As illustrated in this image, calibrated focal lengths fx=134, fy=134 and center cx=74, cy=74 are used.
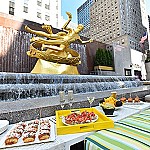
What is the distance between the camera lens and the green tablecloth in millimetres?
727

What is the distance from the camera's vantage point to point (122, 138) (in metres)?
0.81

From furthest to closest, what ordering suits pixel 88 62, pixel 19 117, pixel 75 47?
pixel 88 62
pixel 75 47
pixel 19 117

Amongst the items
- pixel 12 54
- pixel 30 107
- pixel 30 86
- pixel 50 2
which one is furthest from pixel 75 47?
pixel 50 2

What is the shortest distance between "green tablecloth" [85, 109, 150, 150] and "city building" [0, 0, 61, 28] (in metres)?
16.2

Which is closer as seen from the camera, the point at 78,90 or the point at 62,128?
the point at 62,128

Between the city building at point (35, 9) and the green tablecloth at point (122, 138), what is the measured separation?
16223 mm

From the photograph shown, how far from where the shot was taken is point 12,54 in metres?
5.39

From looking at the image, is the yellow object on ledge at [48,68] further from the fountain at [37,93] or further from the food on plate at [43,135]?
the food on plate at [43,135]

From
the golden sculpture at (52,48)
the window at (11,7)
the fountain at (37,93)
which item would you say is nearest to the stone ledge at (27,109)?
the fountain at (37,93)

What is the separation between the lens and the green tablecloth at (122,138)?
73 centimetres

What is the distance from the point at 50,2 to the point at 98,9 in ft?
84.9

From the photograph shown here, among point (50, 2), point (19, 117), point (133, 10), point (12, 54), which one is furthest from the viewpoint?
point (133, 10)

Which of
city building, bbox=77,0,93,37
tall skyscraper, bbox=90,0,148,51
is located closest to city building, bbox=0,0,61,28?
tall skyscraper, bbox=90,0,148,51

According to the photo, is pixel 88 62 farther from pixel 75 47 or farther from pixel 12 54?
pixel 12 54
